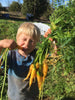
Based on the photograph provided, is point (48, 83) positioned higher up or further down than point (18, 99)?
further down

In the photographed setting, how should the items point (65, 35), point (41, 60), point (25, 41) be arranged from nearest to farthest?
point (65, 35)
point (41, 60)
point (25, 41)

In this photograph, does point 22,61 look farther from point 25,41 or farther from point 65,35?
point 65,35

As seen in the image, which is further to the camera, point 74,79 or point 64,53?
point 74,79

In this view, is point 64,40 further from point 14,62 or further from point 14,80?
point 14,80

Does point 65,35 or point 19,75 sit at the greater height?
point 65,35

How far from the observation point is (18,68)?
1.35m

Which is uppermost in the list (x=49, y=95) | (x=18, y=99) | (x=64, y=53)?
(x=64, y=53)

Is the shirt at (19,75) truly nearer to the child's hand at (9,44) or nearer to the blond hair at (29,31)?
the blond hair at (29,31)

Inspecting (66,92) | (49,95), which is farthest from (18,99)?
(66,92)

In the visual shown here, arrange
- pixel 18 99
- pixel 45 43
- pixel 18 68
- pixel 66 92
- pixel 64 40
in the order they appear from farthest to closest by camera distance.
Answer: pixel 66 92 < pixel 18 99 < pixel 18 68 < pixel 45 43 < pixel 64 40

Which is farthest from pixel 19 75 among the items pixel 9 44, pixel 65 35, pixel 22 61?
pixel 65 35

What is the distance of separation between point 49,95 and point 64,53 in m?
1.53

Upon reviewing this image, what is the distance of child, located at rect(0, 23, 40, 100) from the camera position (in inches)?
48.1

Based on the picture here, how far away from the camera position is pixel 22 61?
134 centimetres
